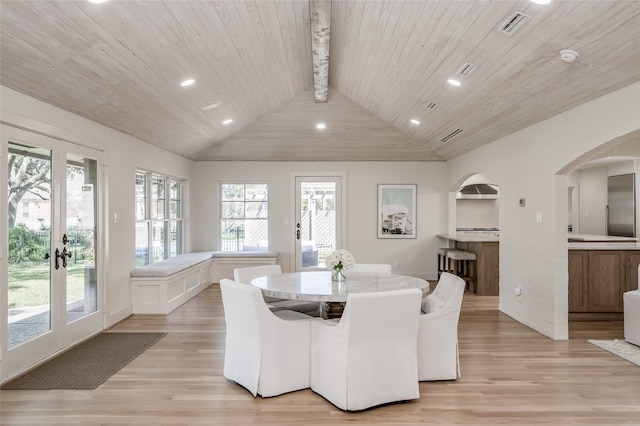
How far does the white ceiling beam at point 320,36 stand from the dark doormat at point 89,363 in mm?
3409

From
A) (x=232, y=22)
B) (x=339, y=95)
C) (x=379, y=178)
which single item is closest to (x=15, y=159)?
(x=232, y=22)

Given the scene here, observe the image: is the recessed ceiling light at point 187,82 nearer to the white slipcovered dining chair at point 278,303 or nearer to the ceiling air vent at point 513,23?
the white slipcovered dining chair at point 278,303

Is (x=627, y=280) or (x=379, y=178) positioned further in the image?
(x=379, y=178)

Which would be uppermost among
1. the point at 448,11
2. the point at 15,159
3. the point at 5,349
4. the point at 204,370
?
the point at 448,11

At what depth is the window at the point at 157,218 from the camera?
18.5 ft

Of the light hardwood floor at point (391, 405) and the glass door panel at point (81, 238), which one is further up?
the glass door panel at point (81, 238)

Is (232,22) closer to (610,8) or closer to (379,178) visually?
(610,8)

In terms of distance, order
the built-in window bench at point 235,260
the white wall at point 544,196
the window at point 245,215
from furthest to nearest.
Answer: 1. the window at point 245,215
2. the built-in window bench at point 235,260
3. the white wall at point 544,196

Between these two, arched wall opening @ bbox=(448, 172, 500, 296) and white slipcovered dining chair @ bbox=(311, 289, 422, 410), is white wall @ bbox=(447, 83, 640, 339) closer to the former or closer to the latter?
arched wall opening @ bbox=(448, 172, 500, 296)

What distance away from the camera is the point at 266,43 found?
403 cm

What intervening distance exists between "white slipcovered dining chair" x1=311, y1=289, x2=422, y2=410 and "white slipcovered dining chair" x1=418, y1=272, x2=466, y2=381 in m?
0.27

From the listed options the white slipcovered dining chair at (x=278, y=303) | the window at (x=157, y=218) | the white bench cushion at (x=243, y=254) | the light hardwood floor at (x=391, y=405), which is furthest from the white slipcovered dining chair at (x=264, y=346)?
the white bench cushion at (x=243, y=254)

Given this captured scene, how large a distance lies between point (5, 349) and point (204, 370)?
4.90 feet

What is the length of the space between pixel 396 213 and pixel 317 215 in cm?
152
